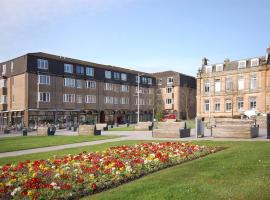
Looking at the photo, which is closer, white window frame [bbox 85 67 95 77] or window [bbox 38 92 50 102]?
window [bbox 38 92 50 102]

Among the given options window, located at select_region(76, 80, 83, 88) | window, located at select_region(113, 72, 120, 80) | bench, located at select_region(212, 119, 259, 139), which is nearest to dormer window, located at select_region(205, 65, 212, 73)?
window, located at select_region(113, 72, 120, 80)

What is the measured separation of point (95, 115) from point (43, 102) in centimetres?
1458

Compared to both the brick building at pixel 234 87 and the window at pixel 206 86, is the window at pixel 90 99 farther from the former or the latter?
the window at pixel 206 86

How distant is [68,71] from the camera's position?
59125 millimetres

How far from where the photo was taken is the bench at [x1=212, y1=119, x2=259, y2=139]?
2173cm

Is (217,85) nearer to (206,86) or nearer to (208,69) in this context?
(206,86)

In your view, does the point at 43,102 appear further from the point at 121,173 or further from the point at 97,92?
the point at 121,173

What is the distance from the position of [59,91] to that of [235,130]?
4112 centimetres

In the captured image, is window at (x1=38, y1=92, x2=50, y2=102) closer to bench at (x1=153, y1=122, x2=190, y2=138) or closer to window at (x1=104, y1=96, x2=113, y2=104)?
window at (x1=104, y1=96, x2=113, y2=104)

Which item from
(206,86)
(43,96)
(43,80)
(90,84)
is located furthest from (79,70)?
(206,86)

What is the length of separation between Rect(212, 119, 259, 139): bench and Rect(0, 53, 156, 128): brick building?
36949mm

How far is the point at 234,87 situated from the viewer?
60688 mm

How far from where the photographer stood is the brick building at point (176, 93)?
80.8 meters

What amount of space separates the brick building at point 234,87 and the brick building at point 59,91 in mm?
19684
